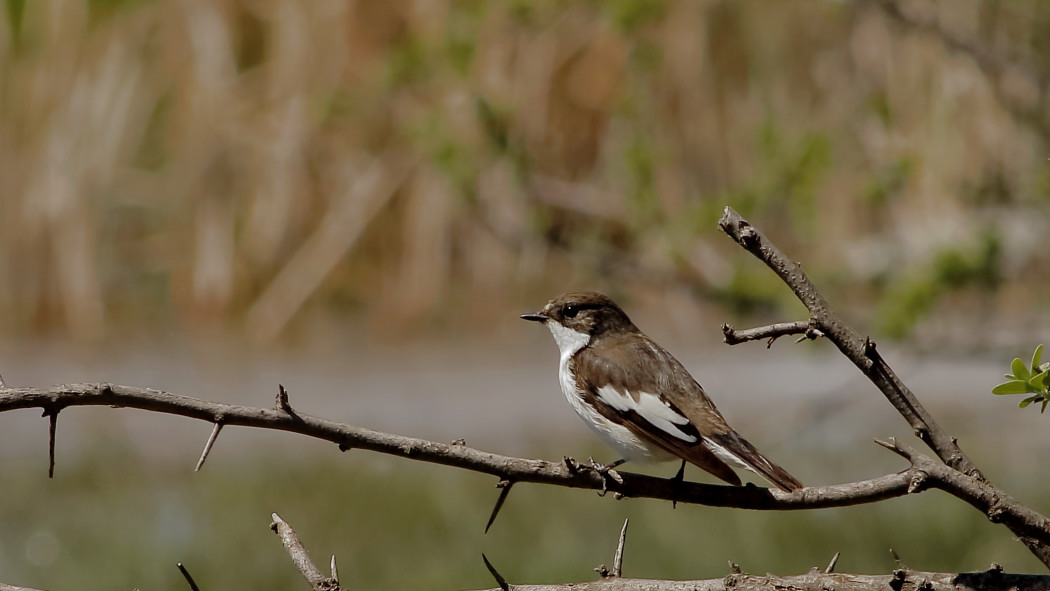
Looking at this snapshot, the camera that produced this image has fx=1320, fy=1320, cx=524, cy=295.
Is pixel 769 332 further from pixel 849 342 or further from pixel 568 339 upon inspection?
pixel 568 339

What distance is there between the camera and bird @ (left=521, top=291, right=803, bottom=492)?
11.7ft

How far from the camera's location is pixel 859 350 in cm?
247

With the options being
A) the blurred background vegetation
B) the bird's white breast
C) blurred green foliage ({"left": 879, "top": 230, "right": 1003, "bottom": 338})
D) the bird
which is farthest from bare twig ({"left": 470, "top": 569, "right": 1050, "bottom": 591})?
blurred green foliage ({"left": 879, "top": 230, "right": 1003, "bottom": 338})

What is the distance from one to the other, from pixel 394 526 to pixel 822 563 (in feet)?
8.69

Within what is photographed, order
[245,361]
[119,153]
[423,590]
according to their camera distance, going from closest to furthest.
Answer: [423,590], [245,361], [119,153]

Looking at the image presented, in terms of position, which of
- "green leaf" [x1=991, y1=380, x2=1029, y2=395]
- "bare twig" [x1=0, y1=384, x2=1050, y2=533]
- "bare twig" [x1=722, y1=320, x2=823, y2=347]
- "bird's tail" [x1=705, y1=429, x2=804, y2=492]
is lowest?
"bare twig" [x1=0, y1=384, x2=1050, y2=533]

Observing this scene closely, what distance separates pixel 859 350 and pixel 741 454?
113cm

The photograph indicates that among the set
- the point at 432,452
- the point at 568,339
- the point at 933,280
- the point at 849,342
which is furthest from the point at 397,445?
the point at 933,280

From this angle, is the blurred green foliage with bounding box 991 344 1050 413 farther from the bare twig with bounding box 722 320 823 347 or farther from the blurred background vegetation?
the blurred background vegetation

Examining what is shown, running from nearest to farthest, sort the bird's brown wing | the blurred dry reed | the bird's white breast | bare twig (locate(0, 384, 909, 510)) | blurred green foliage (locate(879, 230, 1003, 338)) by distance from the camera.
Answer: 1. bare twig (locate(0, 384, 909, 510))
2. the bird's brown wing
3. the bird's white breast
4. blurred green foliage (locate(879, 230, 1003, 338))
5. the blurred dry reed

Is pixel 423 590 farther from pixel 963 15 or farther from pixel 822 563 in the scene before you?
pixel 963 15

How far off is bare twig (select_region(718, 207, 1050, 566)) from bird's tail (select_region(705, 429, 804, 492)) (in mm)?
650

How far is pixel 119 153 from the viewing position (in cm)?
1404

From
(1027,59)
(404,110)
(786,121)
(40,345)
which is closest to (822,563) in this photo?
(1027,59)
